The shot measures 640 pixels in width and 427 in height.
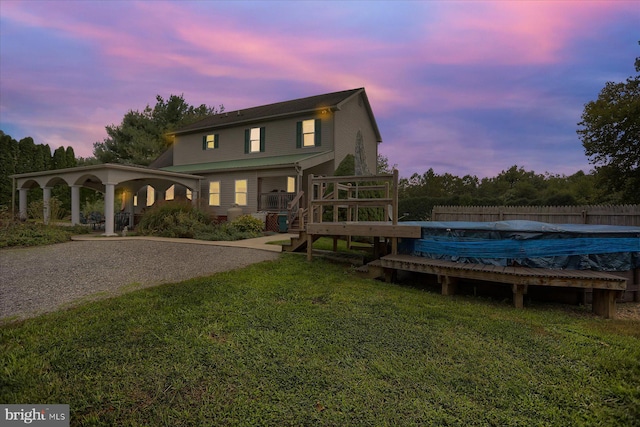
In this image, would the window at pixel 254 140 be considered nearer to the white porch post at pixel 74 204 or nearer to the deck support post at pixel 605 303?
the white porch post at pixel 74 204

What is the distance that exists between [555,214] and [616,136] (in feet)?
26.8

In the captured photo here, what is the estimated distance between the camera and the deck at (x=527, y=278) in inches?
162

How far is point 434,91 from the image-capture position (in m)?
16.9

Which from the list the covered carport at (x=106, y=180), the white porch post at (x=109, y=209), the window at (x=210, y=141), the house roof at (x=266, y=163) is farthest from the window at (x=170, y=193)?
the white porch post at (x=109, y=209)

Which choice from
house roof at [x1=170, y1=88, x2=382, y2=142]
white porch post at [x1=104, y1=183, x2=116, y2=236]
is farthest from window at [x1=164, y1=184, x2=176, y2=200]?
white porch post at [x1=104, y1=183, x2=116, y2=236]

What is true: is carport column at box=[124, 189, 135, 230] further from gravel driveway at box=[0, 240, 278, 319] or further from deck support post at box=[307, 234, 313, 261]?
deck support post at box=[307, 234, 313, 261]

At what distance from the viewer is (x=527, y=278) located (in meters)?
4.40

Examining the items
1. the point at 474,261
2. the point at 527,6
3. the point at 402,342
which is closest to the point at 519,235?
the point at 474,261

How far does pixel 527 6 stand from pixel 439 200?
367 inches

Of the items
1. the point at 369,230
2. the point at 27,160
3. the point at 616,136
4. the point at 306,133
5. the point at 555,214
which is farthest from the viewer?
the point at 27,160

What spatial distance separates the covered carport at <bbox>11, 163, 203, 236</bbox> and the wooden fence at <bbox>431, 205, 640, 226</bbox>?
12.2 meters

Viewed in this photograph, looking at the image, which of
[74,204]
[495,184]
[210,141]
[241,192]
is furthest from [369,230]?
[495,184]

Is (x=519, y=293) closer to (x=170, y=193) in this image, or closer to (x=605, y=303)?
(x=605, y=303)
